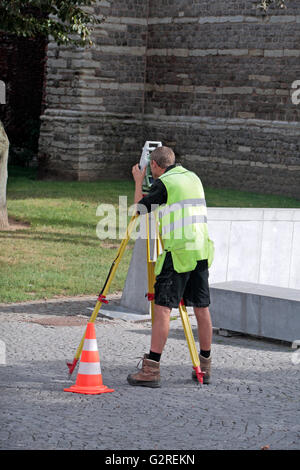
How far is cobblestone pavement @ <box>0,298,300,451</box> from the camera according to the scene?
19.6 feet

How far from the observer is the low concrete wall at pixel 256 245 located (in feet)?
36.7

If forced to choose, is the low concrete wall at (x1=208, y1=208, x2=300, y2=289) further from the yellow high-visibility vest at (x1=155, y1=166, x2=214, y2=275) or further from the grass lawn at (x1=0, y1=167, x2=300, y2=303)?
the yellow high-visibility vest at (x1=155, y1=166, x2=214, y2=275)

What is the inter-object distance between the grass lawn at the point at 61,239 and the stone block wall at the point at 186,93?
120 cm

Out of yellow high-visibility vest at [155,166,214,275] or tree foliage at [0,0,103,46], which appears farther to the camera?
tree foliage at [0,0,103,46]

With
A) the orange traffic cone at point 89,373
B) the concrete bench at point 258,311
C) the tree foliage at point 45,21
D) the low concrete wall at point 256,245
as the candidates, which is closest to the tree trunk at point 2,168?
the tree foliage at point 45,21

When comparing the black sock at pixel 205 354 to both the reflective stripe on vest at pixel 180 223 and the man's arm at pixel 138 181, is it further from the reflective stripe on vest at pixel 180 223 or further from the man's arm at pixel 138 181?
the man's arm at pixel 138 181

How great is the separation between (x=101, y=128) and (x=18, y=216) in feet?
29.3

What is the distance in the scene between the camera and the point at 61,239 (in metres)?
16.0

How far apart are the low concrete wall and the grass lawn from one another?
1816 mm

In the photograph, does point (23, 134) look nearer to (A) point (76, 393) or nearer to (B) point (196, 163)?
(B) point (196, 163)

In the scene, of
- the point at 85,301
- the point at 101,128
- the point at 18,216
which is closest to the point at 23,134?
the point at 101,128

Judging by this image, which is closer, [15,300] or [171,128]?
[15,300]

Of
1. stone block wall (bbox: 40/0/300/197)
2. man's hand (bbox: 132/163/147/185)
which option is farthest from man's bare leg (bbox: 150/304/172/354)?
stone block wall (bbox: 40/0/300/197)

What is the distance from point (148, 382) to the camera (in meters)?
7.37
